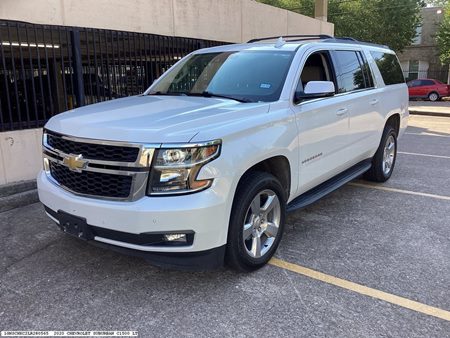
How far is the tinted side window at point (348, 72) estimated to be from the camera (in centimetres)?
499

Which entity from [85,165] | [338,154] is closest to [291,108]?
[338,154]

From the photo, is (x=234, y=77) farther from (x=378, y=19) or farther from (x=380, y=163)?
(x=378, y=19)

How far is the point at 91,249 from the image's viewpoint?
4.13 meters

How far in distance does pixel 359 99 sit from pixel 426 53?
35610 mm

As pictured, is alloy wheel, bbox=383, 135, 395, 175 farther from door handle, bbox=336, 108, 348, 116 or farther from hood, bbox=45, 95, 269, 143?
hood, bbox=45, 95, 269, 143

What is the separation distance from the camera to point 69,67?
7223mm

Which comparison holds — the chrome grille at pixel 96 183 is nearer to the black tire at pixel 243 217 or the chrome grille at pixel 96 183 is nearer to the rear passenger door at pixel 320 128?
the black tire at pixel 243 217

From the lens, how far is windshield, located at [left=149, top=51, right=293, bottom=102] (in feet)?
13.3

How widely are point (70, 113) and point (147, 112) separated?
0.80 meters

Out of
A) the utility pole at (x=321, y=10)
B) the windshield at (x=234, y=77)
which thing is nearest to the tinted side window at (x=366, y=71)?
the windshield at (x=234, y=77)

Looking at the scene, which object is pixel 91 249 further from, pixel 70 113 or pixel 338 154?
pixel 338 154

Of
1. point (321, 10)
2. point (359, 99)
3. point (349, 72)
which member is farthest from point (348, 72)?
point (321, 10)

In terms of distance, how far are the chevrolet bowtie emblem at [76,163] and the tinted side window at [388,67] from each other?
450cm

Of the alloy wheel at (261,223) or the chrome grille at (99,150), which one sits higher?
the chrome grille at (99,150)
